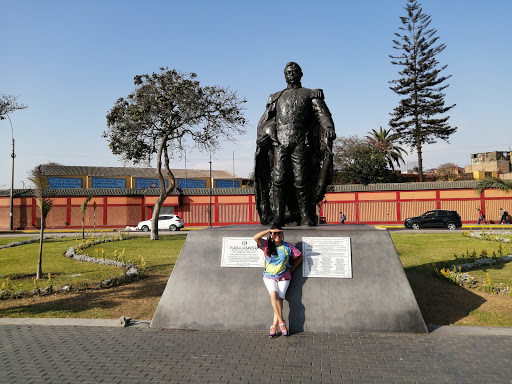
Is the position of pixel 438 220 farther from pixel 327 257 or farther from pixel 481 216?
Result: pixel 327 257

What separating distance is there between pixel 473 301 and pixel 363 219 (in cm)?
2396

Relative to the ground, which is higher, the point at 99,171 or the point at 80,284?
the point at 99,171

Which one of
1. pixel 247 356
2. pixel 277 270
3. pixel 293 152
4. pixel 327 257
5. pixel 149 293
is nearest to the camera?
pixel 247 356

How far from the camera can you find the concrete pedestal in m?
5.29

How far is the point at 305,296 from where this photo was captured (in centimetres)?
552

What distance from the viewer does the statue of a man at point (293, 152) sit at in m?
6.90

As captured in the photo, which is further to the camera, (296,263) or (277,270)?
(296,263)

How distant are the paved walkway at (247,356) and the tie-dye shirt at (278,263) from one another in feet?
2.43

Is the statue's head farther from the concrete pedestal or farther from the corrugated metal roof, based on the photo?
the corrugated metal roof

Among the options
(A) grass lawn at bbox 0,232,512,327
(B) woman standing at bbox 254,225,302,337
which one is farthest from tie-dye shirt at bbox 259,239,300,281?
(A) grass lawn at bbox 0,232,512,327

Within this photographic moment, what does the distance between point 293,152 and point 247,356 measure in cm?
356

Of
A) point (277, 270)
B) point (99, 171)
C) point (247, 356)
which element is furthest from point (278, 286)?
point (99, 171)

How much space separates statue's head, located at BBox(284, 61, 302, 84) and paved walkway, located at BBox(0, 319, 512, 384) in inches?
167

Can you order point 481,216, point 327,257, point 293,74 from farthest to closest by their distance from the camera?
point 481,216
point 293,74
point 327,257
